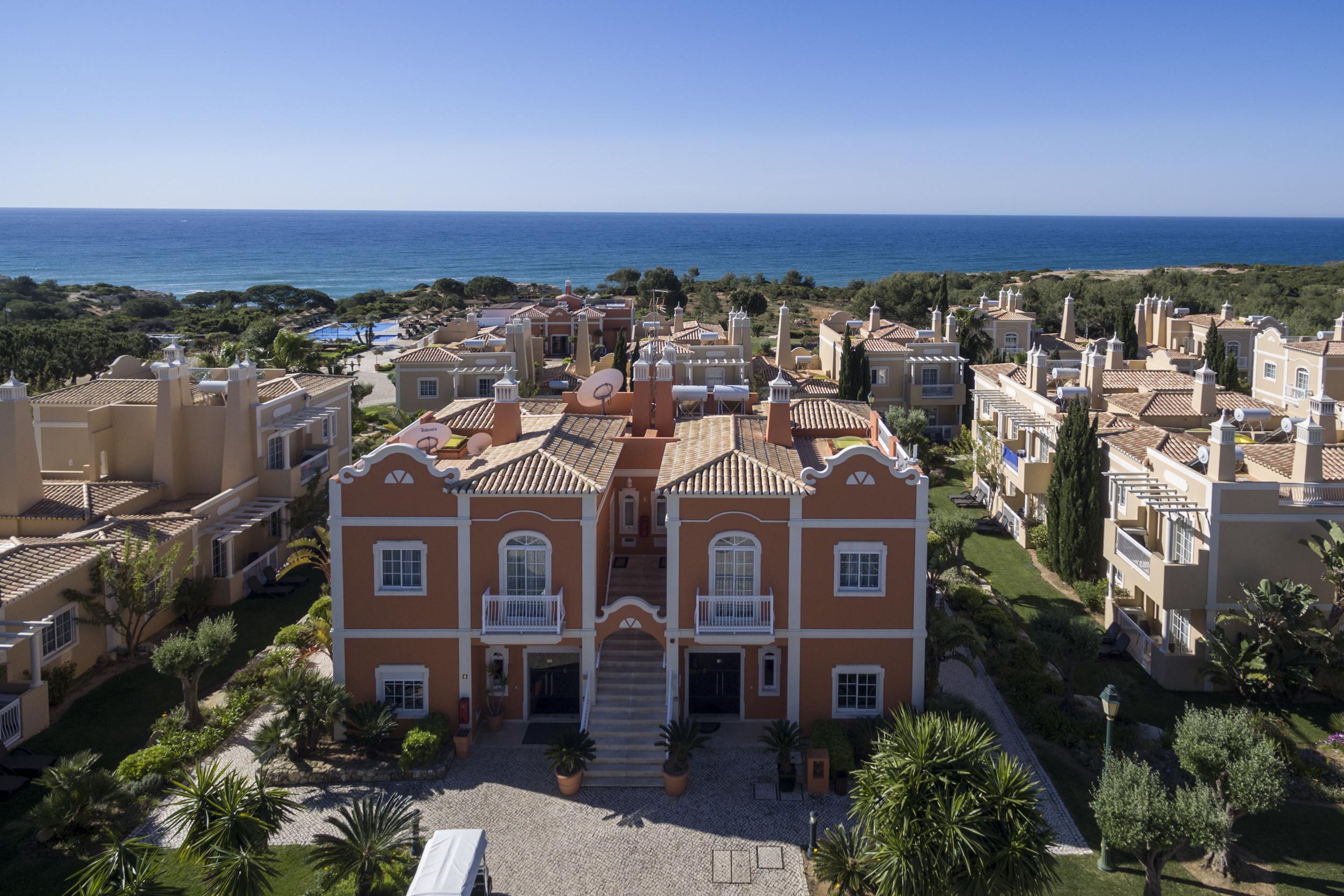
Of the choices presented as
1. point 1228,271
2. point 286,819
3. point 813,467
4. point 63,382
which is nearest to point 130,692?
point 286,819

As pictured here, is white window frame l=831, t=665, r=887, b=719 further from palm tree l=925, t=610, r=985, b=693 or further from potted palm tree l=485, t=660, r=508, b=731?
potted palm tree l=485, t=660, r=508, b=731

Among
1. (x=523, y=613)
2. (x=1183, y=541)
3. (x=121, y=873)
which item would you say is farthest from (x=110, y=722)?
(x=1183, y=541)

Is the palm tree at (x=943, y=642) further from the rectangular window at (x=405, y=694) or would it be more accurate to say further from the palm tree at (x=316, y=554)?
the palm tree at (x=316, y=554)

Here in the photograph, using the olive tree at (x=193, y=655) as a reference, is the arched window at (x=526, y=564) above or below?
above

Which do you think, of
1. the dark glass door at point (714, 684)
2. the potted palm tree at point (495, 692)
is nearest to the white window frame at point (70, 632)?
the potted palm tree at point (495, 692)

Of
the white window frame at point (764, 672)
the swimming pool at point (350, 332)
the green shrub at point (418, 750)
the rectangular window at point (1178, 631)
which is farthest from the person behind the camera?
the swimming pool at point (350, 332)
